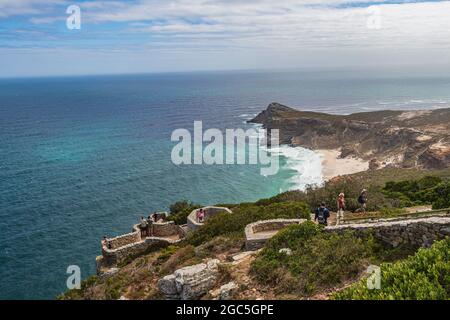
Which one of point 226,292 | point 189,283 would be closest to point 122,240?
point 189,283

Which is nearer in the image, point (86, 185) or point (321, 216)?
point (321, 216)

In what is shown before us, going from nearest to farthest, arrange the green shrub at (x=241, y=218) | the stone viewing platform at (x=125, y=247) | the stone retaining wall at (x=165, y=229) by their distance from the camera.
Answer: the green shrub at (x=241, y=218) < the stone viewing platform at (x=125, y=247) < the stone retaining wall at (x=165, y=229)

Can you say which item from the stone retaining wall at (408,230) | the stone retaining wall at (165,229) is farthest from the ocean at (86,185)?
the stone retaining wall at (408,230)

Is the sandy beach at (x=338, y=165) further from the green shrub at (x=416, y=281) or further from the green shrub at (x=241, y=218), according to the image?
the green shrub at (x=416, y=281)

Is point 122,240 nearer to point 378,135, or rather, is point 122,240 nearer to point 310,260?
point 310,260
